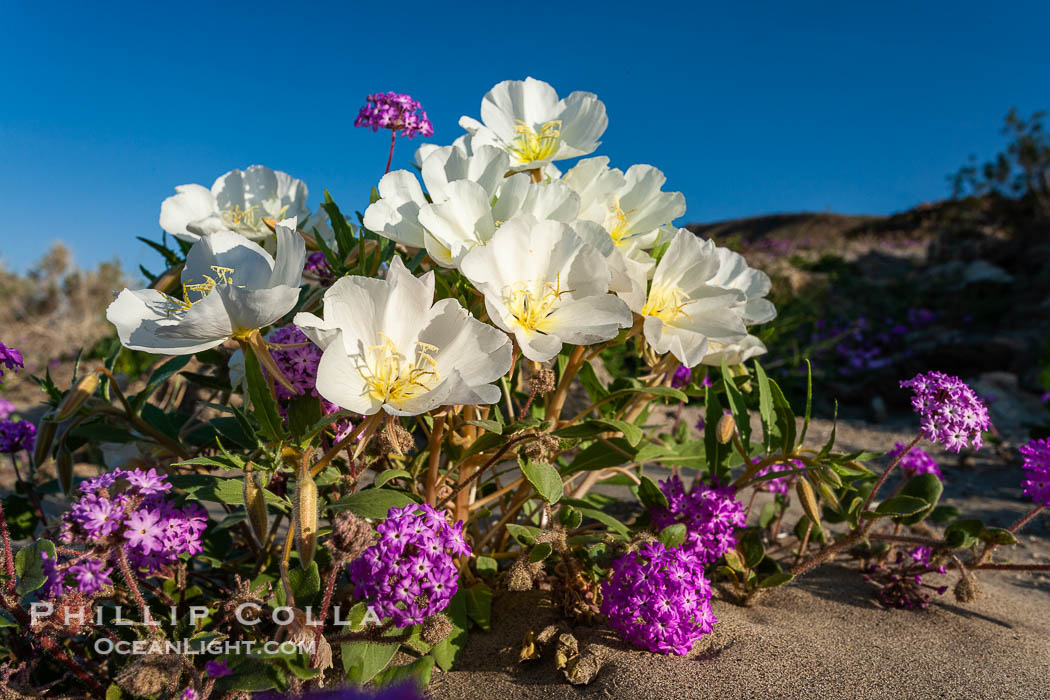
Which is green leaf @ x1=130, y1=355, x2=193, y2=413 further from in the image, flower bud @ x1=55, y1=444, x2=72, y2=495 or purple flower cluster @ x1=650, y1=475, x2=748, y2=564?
purple flower cluster @ x1=650, y1=475, x2=748, y2=564

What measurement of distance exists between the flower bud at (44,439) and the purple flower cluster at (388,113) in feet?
3.76

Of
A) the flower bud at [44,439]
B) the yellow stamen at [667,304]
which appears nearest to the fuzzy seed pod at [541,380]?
the yellow stamen at [667,304]

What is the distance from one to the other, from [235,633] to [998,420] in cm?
523

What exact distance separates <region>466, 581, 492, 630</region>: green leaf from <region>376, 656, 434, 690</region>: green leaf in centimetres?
28

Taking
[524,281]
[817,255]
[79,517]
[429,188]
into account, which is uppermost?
[817,255]

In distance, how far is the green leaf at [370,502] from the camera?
1.34 m

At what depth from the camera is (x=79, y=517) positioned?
121cm

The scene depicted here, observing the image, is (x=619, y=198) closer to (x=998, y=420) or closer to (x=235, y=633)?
(x=235, y=633)

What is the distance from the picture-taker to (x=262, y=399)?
1226mm

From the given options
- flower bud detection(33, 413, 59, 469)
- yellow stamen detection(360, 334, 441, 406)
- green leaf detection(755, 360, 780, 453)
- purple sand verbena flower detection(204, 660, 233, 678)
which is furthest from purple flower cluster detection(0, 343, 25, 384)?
green leaf detection(755, 360, 780, 453)

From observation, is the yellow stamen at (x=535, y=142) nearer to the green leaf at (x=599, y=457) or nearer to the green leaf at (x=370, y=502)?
the green leaf at (x=599, y=457)

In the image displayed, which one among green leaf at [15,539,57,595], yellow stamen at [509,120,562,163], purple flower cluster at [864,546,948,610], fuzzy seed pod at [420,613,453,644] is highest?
yellow stamen at [509,120,562,163]

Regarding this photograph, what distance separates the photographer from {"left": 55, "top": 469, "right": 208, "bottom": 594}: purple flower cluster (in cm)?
123

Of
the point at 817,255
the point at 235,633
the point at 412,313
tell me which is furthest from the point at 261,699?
the point at 817,255
